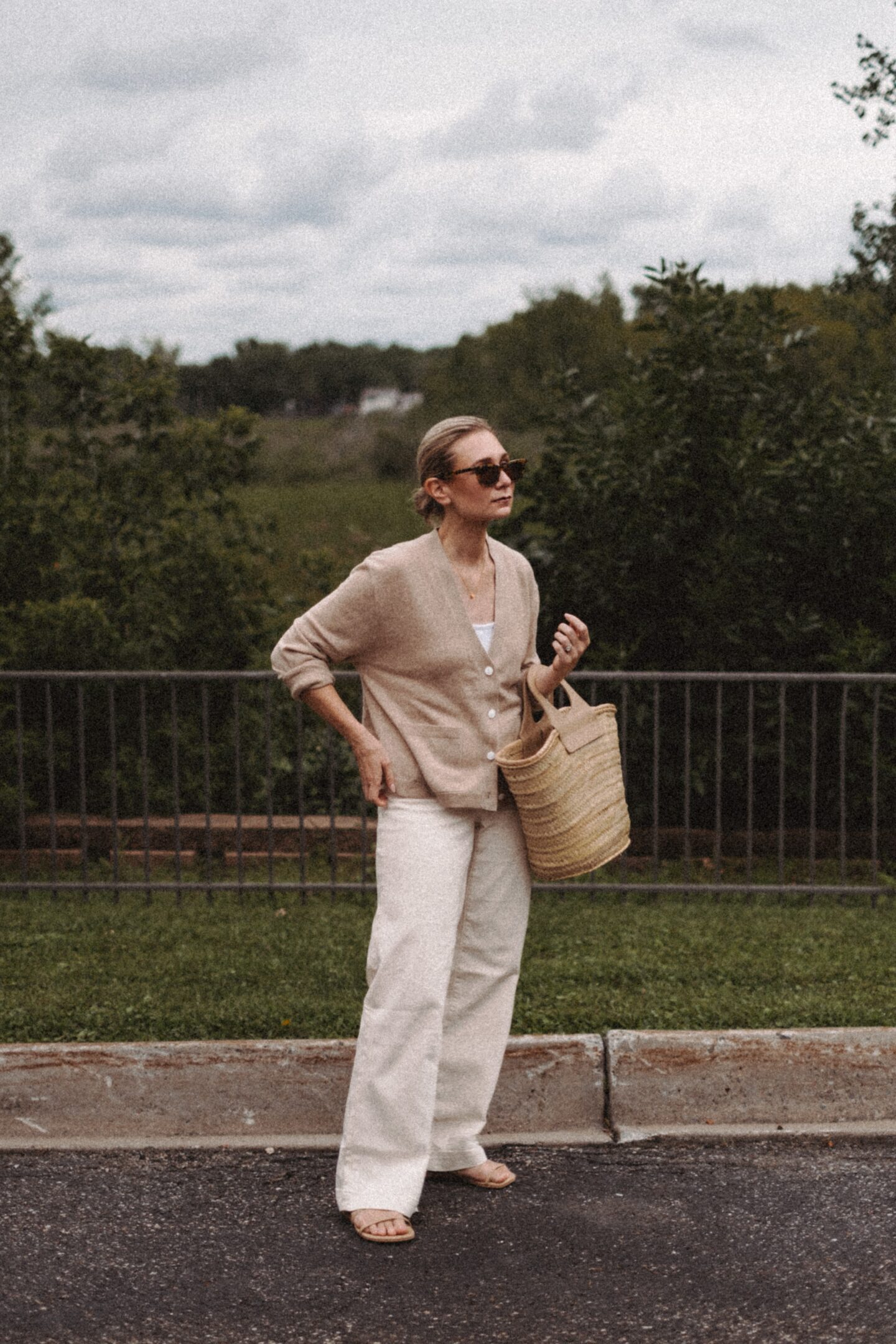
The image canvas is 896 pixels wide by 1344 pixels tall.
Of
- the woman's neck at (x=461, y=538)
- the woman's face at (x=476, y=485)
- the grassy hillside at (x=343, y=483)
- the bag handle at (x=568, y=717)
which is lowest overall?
the bag handle at (x=568, y=717)

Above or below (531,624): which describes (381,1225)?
below

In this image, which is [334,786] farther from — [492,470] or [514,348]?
[514,348]

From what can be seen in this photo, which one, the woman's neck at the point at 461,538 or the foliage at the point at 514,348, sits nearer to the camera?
the woman's neck at the point at 461,538

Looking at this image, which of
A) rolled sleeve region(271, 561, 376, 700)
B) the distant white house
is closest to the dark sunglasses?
rolled sleeve region(271, 561, 376, 700)

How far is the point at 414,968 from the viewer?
3883 millimetres

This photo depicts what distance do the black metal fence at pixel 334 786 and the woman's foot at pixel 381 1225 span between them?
398cm

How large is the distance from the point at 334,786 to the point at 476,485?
15.4 ft

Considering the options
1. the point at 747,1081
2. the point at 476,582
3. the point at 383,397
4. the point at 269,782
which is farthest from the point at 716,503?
the point at 383,397

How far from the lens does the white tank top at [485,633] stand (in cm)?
399

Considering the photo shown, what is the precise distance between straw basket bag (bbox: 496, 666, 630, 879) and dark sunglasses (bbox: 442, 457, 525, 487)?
0.50 metres

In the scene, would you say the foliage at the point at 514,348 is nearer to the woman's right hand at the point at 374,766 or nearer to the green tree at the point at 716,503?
the green tree at the point at 716,503

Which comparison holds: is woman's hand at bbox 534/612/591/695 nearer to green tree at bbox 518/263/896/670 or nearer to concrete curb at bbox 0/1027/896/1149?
concrete curb at bbox 0/1027/896/1149

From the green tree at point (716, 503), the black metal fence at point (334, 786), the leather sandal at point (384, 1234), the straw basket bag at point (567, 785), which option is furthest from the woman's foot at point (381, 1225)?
the green tree at point (716, 503)

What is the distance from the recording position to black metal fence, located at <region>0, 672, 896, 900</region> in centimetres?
818
